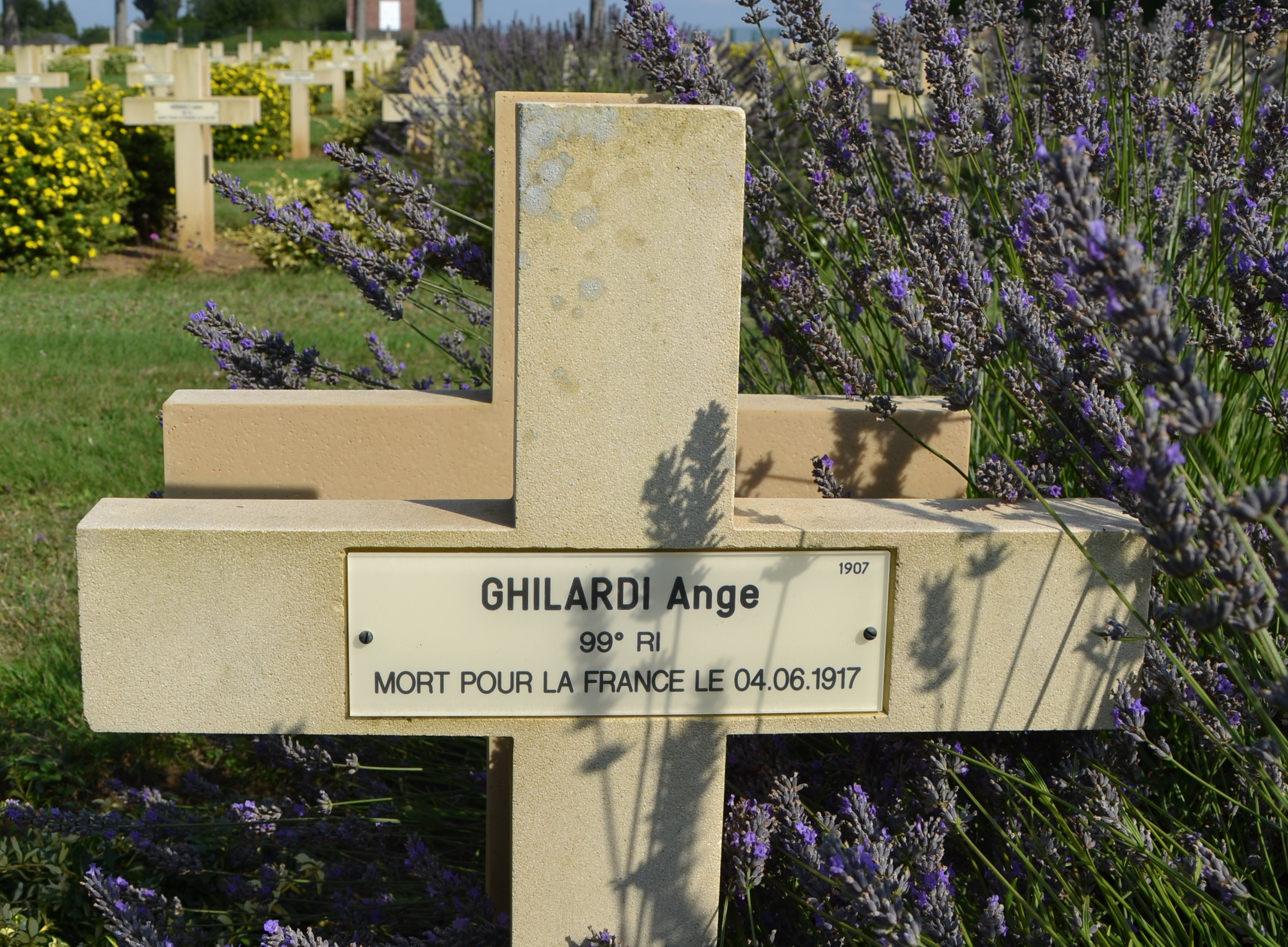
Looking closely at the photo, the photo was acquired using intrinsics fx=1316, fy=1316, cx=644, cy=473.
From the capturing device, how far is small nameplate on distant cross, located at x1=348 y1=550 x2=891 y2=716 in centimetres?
151

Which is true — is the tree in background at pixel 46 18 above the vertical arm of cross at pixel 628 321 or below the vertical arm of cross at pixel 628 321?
above

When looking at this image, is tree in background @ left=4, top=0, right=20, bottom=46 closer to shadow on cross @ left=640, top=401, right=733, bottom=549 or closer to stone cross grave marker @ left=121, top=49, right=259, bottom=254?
stone cross grave marker @ left=121, top=49, right=259, bottom=254

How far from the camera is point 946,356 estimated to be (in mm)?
1479

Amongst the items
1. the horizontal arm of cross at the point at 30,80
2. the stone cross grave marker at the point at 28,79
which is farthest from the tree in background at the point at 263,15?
the horizontal arm of cross at the point at 30,80

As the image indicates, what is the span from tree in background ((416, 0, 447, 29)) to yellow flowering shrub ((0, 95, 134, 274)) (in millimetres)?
60577

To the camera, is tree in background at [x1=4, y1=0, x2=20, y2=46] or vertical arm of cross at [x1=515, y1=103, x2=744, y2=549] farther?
tree in background at [x1=4, y1=0, x2=20, y2=46]

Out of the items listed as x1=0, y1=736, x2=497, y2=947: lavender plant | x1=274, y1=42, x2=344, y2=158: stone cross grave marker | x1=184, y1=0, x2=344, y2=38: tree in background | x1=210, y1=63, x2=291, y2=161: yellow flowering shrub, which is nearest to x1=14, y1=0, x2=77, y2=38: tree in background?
x1=184, y1=0, x2=344, y2=38: tree in background

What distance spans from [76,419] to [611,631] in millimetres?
4164

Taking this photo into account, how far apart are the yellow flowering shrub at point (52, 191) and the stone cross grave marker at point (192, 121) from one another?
1.35ft

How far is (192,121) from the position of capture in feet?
30.1

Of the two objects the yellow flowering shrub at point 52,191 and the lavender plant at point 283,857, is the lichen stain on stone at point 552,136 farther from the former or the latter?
the yellow flowering shrub at point 52,191

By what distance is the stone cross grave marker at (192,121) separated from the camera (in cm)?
912

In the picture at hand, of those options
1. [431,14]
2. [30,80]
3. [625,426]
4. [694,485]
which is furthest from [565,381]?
[431,14]

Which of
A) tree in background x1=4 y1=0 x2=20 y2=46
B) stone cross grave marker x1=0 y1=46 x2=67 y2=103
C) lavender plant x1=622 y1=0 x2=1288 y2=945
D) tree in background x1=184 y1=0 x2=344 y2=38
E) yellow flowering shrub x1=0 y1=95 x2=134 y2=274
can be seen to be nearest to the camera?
lavender plant x1=622 y1=0 x2=1288 y2=945
